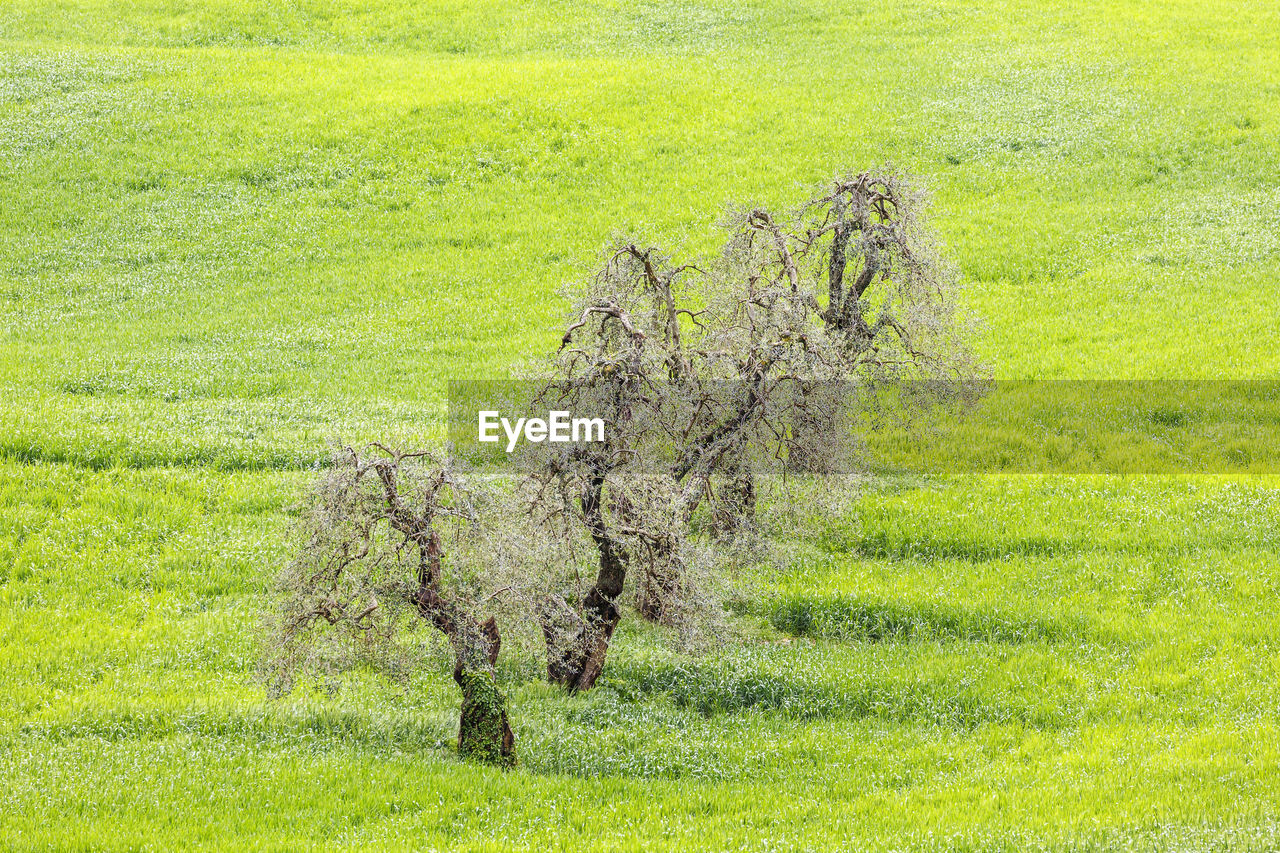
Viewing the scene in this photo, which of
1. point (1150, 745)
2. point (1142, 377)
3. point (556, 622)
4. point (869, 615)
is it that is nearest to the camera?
point (1150, 745)

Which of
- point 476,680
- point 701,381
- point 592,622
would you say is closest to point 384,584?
point 476,680

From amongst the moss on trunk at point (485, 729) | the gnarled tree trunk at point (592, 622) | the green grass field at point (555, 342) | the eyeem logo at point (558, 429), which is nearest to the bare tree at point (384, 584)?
the moss on trunk at point (485, 729)

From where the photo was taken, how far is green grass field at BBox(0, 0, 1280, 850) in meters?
13.5

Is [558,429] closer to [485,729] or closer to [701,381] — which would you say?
[701,381]

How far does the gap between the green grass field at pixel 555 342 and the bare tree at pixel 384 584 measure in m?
0.97

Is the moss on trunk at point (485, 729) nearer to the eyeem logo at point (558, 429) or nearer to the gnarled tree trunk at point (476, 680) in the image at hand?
the gnarled tree trunk at point (476, 680)

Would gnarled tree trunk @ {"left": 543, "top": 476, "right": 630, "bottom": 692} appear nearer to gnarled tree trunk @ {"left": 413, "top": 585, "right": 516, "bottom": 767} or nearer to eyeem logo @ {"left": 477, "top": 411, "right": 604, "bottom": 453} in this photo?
eyeem logo @ {"left": 477, "top": 411, "right": 604, "bottom": 453}

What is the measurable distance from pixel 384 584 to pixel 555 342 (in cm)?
1859

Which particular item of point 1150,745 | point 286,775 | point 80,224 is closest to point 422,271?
point 80,224

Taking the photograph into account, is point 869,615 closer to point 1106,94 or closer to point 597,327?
point 597,327

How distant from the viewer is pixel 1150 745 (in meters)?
14.4

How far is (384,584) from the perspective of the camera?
46.4ft

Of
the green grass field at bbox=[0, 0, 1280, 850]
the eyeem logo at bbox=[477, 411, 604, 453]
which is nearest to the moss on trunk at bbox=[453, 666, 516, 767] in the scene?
the green grass field at bbox=[0, 0, 1280, 850]

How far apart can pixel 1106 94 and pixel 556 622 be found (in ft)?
132
